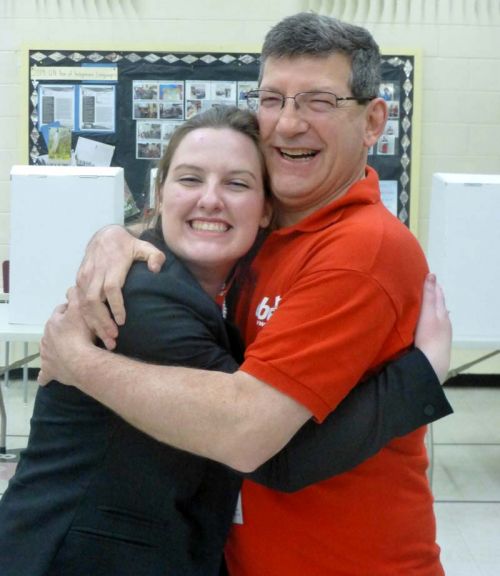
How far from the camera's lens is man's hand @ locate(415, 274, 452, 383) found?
4.63 ft

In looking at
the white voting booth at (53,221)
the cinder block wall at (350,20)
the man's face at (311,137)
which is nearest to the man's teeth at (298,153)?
the man's face at (311,137)

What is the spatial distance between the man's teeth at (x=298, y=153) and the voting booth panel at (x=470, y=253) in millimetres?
2312

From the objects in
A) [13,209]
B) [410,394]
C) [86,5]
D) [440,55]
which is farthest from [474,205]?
[86,5]

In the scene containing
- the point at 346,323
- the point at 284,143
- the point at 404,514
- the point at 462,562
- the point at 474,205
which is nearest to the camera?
the point at 346,323

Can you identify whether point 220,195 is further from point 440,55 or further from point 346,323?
point 440,55

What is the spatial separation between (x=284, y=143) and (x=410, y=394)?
18.5 inches

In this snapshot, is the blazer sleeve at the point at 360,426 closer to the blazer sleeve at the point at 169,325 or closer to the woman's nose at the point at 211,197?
the blazer sleeve at the point at 169,325

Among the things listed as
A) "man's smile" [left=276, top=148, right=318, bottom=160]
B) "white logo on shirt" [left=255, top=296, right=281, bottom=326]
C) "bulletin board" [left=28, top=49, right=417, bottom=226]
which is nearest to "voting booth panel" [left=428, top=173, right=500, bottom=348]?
"bulletin board" [left=28, top=49, right=417, bottom=226]

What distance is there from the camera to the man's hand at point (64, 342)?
53.4 inches

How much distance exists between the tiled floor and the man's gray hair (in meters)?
2.35

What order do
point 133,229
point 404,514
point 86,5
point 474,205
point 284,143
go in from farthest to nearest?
point 86,5, point 474,205, point 133,229, point 284,143, point 404,514

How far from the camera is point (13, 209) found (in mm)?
3641

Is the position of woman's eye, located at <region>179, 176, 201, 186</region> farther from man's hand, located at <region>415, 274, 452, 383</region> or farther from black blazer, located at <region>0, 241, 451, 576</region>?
man's hand, located at <region>415, 274, 452, 383</region>

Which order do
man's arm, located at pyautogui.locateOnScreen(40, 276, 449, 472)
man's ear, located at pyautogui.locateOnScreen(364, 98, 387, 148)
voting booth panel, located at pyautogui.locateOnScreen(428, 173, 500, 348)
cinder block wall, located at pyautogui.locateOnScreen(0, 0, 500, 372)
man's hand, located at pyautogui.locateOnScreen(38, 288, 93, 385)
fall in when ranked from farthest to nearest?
cinder block wall, located at pyautogui.locateOnScreen(0, 0, 500, 372), voting booth panel, located at pyautogui.locateOnScreen(428, 173, 500, 348), man's ear, located at pyautogui.locateOnScreen(364, 98, 387, 148), man's hand, located at pyautogui.locateOnScreen(38, 288, 93, 385), man's arm, located at pyautogui.locateOnScreen(40, 276, 449, 472)
